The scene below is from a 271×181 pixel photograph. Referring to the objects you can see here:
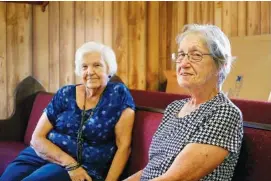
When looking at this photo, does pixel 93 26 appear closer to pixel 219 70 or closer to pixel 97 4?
pixel 97 4

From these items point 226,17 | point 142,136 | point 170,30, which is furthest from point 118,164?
point 170,30

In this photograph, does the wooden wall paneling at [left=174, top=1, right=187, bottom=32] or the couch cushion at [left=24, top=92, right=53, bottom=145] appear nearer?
the couch cushion at [left=24, top=92, right=53, bottom=145]

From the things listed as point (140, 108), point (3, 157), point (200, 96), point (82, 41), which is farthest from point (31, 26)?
point (200, 96)

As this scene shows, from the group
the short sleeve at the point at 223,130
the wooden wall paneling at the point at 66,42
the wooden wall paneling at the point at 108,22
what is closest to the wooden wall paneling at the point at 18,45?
the wooden wall paneling at the point at 66,42

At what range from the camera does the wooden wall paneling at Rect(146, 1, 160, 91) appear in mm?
3689

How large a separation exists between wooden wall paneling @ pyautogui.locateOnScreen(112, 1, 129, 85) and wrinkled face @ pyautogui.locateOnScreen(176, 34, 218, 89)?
2.15 meters

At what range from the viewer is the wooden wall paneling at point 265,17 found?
9.73ft

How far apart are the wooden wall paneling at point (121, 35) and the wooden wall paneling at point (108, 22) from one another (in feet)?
0.11

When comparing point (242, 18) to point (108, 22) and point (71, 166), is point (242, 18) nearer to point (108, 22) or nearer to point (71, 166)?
point (108, 22)

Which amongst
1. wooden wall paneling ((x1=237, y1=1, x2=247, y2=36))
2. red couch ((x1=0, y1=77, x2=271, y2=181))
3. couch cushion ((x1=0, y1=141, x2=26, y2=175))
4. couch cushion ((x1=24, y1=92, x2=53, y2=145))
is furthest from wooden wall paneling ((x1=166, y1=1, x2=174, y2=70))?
couch cushion ((x1=0, y1=141, x2=26, y2=175))

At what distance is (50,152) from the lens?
6.45 feet

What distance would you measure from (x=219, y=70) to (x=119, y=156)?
0.76 meters

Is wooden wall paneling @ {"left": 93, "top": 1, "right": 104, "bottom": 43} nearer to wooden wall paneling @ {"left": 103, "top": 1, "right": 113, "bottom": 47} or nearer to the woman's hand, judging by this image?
wooden wall paneling @ {"left": 103, "top": 1, "right": 113, "bottom": 47}

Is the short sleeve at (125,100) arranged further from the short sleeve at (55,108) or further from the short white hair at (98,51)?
the short sleeve at (55,108)
